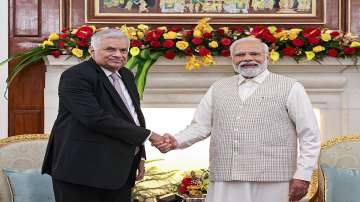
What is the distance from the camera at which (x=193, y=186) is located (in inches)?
170

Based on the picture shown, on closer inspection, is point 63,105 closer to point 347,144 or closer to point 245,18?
point 347,144

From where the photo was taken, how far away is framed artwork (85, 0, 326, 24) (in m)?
4.80

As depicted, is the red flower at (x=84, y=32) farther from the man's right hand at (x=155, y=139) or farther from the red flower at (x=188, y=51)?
the man's right hand at (x=155, y=139)

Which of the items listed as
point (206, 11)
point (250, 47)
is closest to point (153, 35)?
point (206, 11)

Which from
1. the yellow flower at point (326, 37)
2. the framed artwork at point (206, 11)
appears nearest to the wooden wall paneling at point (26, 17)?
the framed artwork at point (206, 11)

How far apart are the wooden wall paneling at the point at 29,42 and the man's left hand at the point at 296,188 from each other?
2347mm

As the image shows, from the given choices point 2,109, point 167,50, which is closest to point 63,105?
point 167,50

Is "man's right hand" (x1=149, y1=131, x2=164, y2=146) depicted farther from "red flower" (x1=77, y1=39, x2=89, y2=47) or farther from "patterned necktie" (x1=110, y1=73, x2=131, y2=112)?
"red flower" (x1=77, y1=39, x2=89, y2=47)

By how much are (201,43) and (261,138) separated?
1575 millimetres

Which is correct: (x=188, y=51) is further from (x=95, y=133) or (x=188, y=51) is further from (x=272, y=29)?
(x=95, y=133)

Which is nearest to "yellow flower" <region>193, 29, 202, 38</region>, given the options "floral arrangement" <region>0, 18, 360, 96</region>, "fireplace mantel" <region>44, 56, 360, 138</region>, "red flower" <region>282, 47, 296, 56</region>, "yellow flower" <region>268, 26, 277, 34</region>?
"floral arrangement" <region>0, 18, 360, 96</region>

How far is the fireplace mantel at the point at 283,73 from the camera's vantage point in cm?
472

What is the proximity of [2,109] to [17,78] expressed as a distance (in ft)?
0.83

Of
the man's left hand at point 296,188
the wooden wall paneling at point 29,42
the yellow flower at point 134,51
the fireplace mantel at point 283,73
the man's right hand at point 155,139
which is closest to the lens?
the man's left hand at point 296,188
